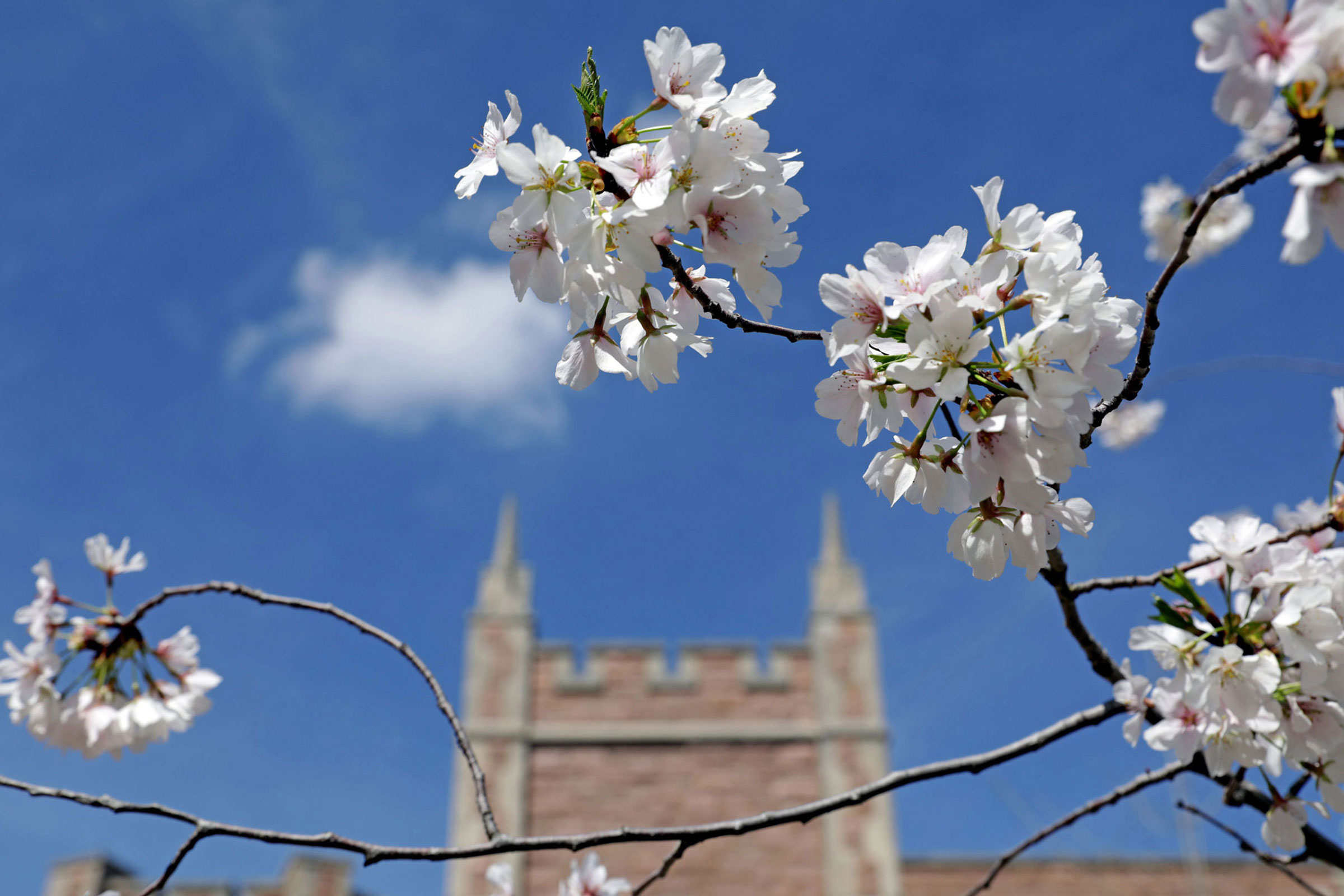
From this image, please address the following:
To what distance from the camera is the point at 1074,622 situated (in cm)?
146

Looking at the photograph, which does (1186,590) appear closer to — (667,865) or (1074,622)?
→ (1074,622)

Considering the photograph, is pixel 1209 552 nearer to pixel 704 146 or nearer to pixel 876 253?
pixel 876 253

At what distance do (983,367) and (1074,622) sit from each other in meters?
0.71

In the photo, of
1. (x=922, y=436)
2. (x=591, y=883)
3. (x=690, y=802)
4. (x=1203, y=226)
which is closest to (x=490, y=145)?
(x=922, y=436)

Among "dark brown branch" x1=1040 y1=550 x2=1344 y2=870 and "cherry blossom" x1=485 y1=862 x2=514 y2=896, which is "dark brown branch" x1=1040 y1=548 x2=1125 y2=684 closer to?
"dark brown branch" x1=1040 y1=550 x2=1344 y2=870

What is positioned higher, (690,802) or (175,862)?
(690,802)

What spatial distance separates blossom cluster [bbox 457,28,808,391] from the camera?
0.86 metres

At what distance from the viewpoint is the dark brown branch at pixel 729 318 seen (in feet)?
3.23

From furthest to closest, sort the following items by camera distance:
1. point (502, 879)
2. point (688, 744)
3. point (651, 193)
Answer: point (688, 744) < point (502, 879) < point (651, 193)

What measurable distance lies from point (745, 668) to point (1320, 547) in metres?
10.2

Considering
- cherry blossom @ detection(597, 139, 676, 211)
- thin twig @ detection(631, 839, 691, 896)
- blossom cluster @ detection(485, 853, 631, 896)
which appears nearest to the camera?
cherry blossom @ detection(597, 139, 676, 211)

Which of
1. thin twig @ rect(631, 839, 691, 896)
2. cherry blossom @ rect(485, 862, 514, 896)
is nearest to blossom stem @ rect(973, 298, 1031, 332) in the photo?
thin twig @ rect(631, 839, 691, 896)

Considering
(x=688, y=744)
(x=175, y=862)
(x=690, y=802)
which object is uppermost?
(x=688, y=744)

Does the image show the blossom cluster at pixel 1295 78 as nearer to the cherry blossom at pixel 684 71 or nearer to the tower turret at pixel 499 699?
the cherry blossom at pixel 684 71
